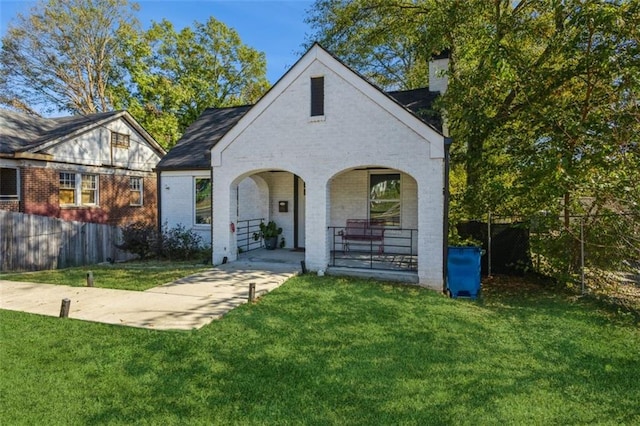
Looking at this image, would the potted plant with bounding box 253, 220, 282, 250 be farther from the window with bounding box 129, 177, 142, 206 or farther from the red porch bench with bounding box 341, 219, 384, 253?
the window with bounding box 129, 177, 142, 206

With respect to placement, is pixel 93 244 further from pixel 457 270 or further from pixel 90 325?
pixel 457 270

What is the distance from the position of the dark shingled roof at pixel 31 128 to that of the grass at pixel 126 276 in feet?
25.3

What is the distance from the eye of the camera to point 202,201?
14.5 m

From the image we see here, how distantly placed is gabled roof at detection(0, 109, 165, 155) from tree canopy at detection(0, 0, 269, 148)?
22.1ft

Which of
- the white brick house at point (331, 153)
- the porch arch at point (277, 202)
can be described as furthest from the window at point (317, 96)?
the porch arch at point (277, 202)

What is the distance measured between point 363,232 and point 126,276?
22.9 ft

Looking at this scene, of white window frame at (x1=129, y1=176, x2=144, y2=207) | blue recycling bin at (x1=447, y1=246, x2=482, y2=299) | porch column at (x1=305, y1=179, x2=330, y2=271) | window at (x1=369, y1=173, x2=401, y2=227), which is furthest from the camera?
white window frame at (x1=129, y1=176, x2=144, y2=207)

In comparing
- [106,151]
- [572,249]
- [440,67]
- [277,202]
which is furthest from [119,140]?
[572,249]

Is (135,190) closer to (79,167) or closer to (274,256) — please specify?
(79,167)

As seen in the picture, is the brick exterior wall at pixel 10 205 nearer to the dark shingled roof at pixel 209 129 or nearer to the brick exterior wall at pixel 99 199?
the brick exterior wall at pixel 99 199

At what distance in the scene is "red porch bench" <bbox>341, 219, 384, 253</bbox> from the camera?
38.0 feet

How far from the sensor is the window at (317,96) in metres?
9.90

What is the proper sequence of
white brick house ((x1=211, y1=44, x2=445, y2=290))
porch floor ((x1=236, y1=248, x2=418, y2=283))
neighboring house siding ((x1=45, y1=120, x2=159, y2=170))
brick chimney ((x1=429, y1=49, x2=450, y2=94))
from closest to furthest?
white brick house ((x1=211, y1=44, x2=445, y2=290)), porch floor ((x1=236, y1=248, x2=418, y2=283)), brick chimney ((x1=429, y1=49, x2=450, y2=94)), neighboring house siding ((x1=45, y1=120, x2=159, y2=170))

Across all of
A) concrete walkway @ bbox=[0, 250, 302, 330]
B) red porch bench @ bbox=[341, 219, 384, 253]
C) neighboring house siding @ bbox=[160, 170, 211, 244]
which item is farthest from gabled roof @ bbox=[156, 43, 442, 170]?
concrete walkway @ bbox=[0, 250, 302, 330]
